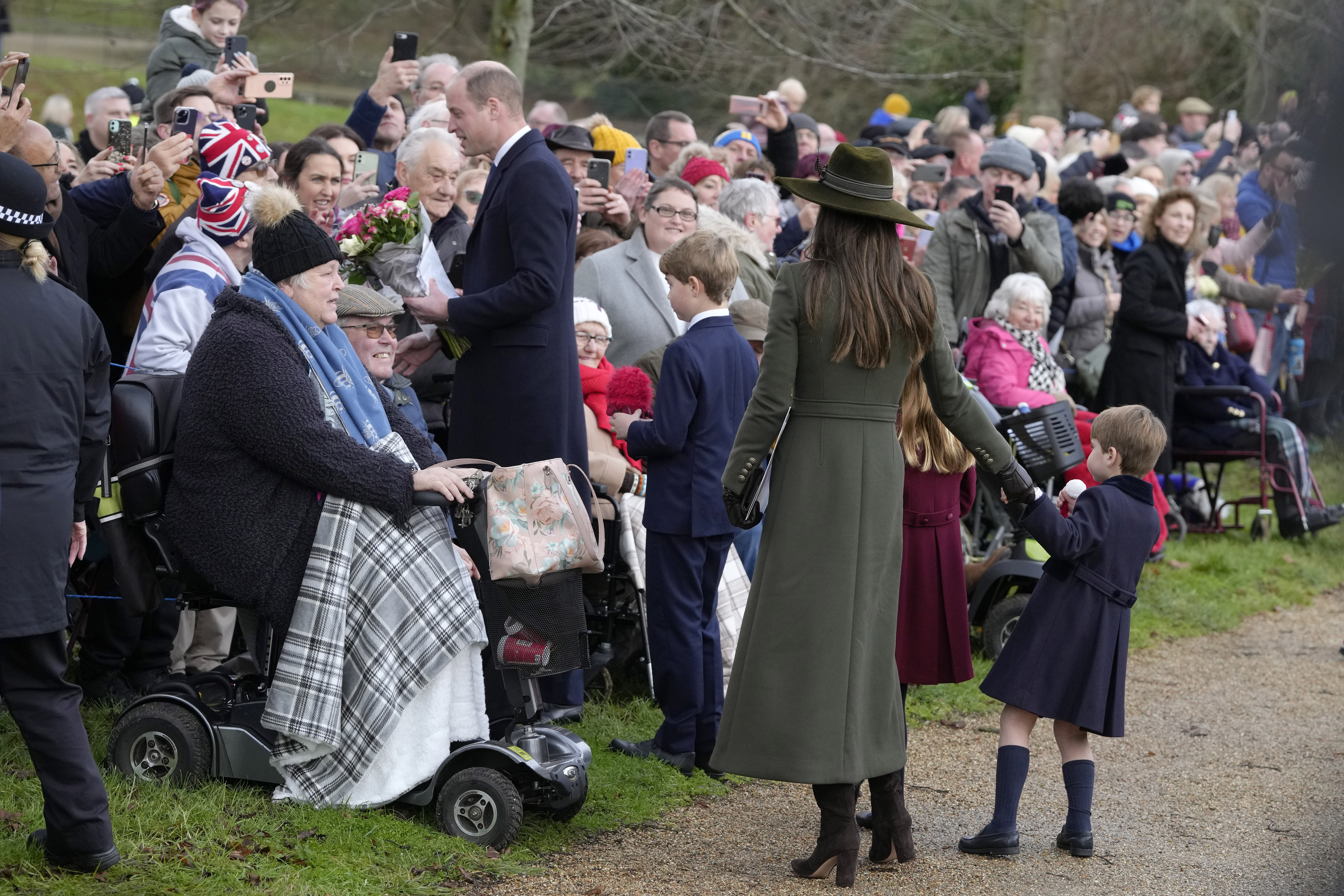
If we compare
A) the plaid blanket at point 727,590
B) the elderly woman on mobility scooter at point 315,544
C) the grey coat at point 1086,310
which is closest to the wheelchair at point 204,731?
the elderly woman on mobility scooter at point 315,544

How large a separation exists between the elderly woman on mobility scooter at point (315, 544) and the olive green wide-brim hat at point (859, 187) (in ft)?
4.59

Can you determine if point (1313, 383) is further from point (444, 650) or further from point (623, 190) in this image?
point (623, 190)

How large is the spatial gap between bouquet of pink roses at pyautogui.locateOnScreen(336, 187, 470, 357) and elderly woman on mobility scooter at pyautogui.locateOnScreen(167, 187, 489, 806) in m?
1.17

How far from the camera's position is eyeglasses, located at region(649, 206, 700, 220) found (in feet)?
21.6

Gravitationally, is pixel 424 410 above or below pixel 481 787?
above

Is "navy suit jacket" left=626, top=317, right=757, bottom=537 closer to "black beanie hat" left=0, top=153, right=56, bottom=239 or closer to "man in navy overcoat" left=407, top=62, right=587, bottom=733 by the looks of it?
"man in navy overcoat" left=407, top=62, right=587, bottom=733

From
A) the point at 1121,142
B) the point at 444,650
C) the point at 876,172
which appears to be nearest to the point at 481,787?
the point at 444,650

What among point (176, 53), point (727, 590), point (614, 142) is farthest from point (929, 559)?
point (176, 53)

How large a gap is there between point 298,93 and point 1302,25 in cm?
1676

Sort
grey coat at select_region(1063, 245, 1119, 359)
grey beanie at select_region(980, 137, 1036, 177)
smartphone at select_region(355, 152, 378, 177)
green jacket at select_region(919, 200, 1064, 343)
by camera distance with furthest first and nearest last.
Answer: grey coat at select_region(1063, 245, 1119, 359), grey beanie at select_region(980, 137, 1036, 177), green jacket at select_region(919, 200, 1064, 343), smartphone at select_region(355, 152, 378, 177)

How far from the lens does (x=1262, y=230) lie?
1.38 meters

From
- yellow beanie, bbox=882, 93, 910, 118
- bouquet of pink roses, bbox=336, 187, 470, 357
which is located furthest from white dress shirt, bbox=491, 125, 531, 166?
yellow beanie, bbox=882, 93, 910, 118

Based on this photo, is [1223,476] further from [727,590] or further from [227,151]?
[227,151]

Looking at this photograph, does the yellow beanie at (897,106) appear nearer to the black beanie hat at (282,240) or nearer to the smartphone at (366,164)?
the smartphone at (366,164)
